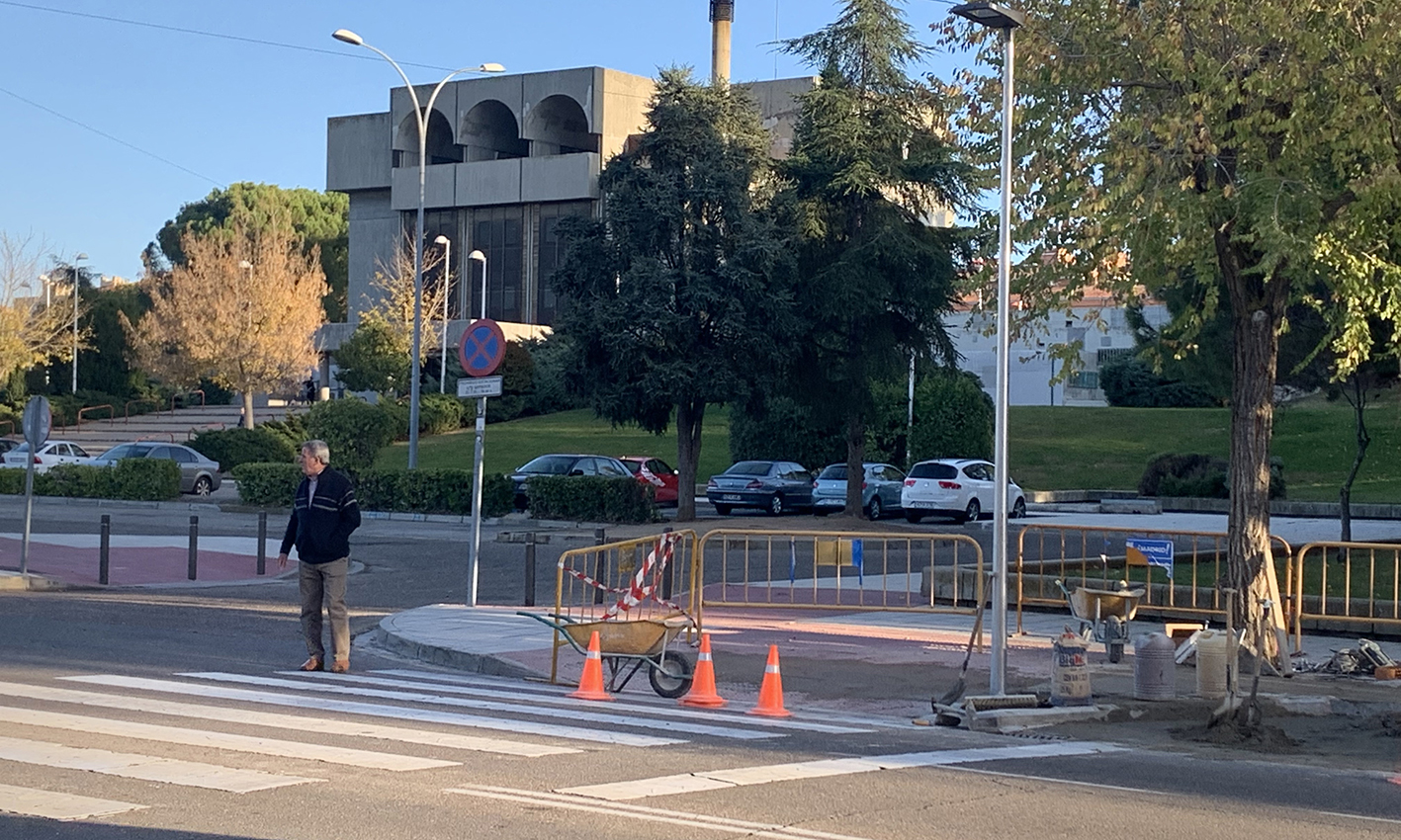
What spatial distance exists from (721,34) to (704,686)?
62.4m

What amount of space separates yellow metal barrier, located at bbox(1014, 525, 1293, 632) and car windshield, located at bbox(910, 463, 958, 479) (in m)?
10.0

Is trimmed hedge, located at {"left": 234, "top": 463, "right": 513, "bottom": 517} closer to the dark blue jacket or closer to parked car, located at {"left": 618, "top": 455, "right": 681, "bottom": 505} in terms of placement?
parked car, located at {"left": 618, "top": 455, "right": 681, "bottom": 505}

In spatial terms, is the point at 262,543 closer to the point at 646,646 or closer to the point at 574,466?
the point at 646,646

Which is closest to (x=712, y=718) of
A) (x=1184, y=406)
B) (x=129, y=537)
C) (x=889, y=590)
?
(x=889, y=590)

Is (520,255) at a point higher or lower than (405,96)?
lower

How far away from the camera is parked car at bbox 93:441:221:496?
41.3 meters

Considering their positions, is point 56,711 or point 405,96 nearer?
point 56,711

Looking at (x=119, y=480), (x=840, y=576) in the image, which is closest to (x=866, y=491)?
(x=840, y=576)

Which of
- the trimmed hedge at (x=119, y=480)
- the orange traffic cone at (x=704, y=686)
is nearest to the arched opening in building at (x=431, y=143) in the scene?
the trimmed hedge at (x=119, y=480)

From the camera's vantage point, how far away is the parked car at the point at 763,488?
1452 inches

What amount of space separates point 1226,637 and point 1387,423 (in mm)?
47245

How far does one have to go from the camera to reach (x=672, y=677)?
11703 millimetres

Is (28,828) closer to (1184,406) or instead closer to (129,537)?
(129,537)

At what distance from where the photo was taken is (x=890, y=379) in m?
32.9
